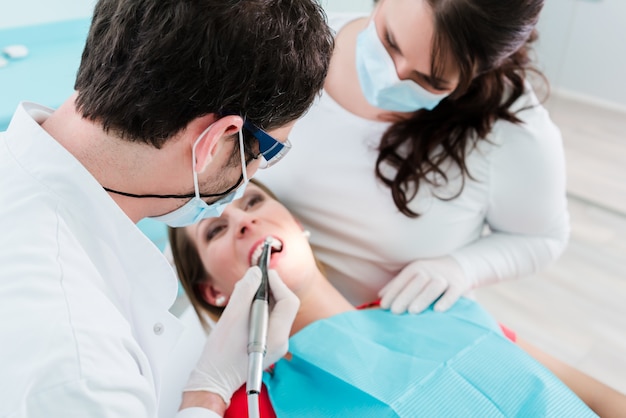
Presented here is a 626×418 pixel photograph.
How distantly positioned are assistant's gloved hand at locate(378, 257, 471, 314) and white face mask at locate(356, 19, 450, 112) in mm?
413

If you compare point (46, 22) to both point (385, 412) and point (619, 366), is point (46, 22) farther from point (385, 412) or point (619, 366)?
point (619, 366)

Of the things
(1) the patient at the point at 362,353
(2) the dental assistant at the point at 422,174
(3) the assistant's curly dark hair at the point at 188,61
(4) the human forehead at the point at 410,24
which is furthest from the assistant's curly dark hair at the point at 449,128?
(3) the assistant's curly dark hair at the point at 188,61

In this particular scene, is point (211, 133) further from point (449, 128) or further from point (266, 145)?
point (449, 128)

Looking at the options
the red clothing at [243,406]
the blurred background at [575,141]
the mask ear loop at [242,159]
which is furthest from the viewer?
the blurred background at [575,141]

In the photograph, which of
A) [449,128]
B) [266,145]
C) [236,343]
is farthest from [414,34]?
[236,343]

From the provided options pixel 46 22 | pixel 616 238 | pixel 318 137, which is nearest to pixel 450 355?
pixel 318 137

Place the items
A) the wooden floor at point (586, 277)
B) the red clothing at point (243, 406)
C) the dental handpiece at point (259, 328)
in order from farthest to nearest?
the wooden floor at point (586, 277), the red clothing at point (243, 406), the dental handpiece at point (259, 328)

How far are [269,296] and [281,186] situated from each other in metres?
0.37

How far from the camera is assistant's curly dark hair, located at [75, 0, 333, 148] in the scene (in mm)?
893

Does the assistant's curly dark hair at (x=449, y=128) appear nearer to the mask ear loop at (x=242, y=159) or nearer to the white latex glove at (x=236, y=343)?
the white latex glove at (x=236, y=343)

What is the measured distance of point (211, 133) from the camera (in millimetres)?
970

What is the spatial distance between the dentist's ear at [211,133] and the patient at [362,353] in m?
0.58

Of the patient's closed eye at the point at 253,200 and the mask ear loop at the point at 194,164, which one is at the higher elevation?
the mask ear loop at the point at 194,164

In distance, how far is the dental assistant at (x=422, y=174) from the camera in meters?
1.60
